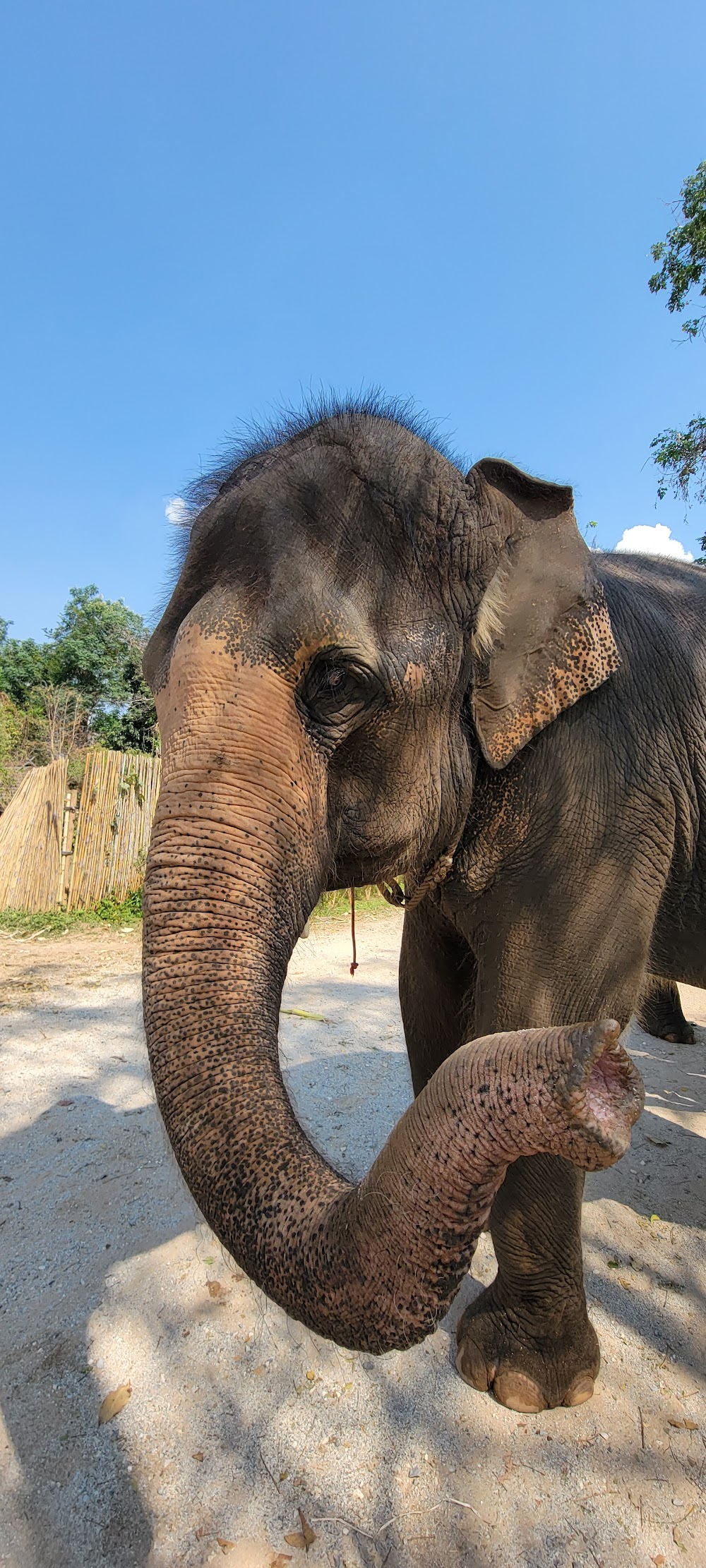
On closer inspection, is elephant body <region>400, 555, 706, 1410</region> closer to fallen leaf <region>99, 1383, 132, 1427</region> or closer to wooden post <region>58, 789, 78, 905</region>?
fallen leaf <region>99, 1383, 132, 1427</region>

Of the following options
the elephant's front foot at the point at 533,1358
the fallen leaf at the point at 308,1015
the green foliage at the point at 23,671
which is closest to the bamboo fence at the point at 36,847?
the fallen leaf at the point at 308,1015

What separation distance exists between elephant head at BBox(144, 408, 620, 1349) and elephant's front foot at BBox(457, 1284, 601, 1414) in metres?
1.50

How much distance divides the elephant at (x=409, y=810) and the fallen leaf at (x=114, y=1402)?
1.08 meters

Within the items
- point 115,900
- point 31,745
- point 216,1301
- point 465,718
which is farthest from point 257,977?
point 31,745

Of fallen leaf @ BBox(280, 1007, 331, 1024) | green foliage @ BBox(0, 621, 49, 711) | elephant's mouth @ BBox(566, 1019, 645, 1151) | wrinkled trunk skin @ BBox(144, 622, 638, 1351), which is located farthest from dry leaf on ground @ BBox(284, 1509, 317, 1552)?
green foliage @ BBox(0, 621, 49, 711)

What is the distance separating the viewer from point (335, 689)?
5.89ft

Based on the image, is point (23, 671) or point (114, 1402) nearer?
A: point (114, 1402)

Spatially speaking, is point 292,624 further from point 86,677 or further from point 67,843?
point 86,677

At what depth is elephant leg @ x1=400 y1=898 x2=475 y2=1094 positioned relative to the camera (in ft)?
9.89

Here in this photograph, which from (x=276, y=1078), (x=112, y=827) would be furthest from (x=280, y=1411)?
(x=112, y=827)

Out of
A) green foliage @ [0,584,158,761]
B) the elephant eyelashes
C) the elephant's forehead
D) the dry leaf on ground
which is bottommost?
the dry leaf on ground

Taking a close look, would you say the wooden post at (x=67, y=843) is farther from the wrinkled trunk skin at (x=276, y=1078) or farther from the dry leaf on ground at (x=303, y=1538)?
the wrinkled trunk skin at (x=276, y=1078)

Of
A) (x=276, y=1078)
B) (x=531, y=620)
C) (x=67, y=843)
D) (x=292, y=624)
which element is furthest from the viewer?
(x=67, y=843)

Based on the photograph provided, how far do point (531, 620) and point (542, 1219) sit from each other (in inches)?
69.5
